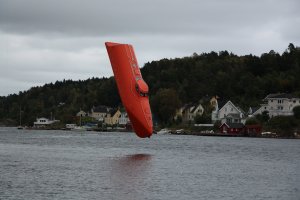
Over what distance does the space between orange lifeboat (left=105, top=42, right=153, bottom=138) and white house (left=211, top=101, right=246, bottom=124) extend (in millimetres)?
56969

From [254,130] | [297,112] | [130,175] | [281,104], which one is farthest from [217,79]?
[130,175]

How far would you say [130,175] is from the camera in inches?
1291

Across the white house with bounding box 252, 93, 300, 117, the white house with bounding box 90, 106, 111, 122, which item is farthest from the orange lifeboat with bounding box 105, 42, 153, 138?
the white house with bounding box 90, 106, 111, 122

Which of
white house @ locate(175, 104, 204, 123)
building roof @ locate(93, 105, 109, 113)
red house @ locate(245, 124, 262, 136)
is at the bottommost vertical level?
red house @ locate(245, 124, 262, 136)

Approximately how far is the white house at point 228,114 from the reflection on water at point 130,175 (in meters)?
63.2

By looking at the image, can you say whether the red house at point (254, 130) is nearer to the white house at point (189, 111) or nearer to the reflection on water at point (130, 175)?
the white house at point (189, 111)

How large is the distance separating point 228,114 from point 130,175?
7781cm

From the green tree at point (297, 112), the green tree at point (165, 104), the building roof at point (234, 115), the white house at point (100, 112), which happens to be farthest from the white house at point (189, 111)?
the white house at point (100, 112)

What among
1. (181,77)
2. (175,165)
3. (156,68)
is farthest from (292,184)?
(156,68)

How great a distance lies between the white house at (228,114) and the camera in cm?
10725

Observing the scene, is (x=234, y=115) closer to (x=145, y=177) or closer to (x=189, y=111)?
(x=189, y=111)

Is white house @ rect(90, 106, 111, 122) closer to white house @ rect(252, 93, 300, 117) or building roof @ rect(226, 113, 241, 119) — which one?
building roof @ rect(226, 113, 241, 119)

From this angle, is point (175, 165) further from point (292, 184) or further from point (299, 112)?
point (299, 112)

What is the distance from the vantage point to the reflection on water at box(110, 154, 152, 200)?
27.0m
